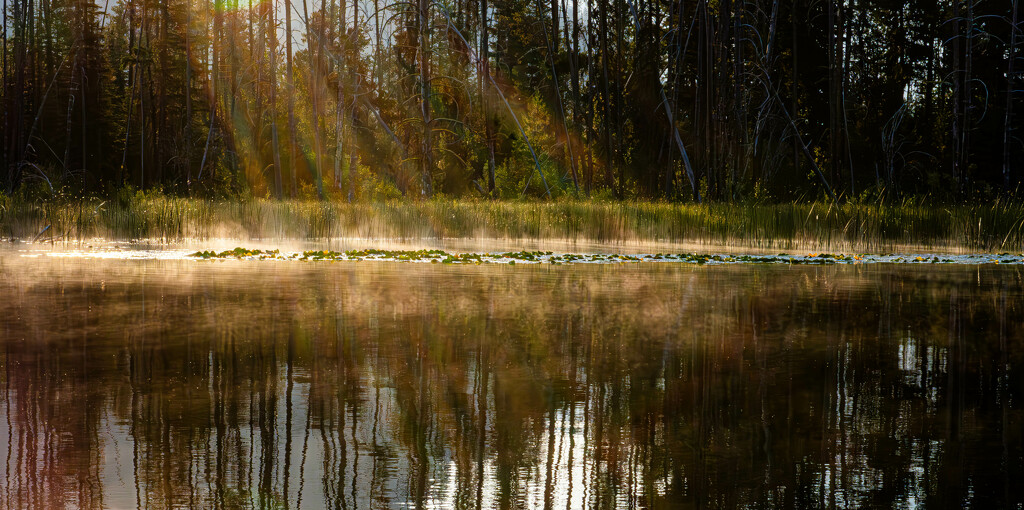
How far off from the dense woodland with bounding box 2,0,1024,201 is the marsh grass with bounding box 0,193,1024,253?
3.03 meters

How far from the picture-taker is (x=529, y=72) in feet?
174

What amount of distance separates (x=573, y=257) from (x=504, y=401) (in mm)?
12324

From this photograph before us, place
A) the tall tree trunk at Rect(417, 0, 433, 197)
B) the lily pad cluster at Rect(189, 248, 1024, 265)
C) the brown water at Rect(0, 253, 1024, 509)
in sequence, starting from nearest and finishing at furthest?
the brown water at Rect(0, 253, 1024, 509) < the lily pad cluster at Rect(189, 248, 1024, 265) < the tall tree trunk at Rect(417, 0, 433, 197)

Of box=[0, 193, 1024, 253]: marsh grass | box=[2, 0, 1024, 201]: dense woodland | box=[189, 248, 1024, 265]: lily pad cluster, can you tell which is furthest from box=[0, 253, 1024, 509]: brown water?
box=[2, 0, 1024, 201]: dense woodland

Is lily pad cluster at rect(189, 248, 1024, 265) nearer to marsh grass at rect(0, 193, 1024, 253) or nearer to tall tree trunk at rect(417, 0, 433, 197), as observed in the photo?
marsh grass at rect(0, 193, 1024, 253)

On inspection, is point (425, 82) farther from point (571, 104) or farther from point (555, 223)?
point (571, 104)

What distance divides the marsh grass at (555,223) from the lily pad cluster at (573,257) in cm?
133

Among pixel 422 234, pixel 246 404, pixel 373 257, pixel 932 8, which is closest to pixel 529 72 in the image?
pixel 932 8

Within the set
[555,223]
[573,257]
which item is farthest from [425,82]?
[573,257]

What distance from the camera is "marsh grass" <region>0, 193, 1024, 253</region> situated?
20.5 m

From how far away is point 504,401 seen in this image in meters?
6.07

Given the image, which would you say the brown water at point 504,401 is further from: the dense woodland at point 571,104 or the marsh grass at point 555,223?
the dense woodland at point 571,104

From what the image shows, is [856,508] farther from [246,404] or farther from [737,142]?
[737,142]

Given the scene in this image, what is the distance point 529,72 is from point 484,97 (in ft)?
65.7
